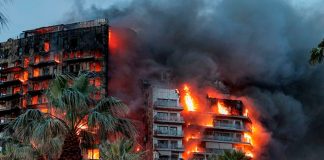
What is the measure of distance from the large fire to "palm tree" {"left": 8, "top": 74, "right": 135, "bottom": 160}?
87969 mm

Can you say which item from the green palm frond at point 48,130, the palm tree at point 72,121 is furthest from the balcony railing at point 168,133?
the green palm frond at point 48,130

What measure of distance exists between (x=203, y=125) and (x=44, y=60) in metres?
38.9

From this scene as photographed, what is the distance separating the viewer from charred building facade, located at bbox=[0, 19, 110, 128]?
419ft

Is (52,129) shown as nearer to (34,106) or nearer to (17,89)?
(34,106)

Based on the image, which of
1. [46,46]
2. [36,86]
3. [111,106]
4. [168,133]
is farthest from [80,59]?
[111,106]

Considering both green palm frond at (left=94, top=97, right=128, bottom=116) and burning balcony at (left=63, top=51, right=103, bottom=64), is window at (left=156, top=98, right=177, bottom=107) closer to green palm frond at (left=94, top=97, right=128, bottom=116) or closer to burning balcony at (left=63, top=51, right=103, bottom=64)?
burning balcony at (left=63, top=51, right=103, bottom=64)

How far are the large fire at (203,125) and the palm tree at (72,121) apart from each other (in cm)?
8797

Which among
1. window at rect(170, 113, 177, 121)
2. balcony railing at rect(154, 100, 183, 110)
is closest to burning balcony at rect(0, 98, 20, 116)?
balcony railing at rect(154, 100, 183, 110)

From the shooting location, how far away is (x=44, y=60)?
13312 cm

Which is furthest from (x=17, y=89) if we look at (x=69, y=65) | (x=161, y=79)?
(x=161, y=79)

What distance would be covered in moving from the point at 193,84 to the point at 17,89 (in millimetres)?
41493

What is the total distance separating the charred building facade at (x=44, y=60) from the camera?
128 m

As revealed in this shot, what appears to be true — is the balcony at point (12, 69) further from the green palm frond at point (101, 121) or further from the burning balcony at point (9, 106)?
the green palm frond at point (101, 121)

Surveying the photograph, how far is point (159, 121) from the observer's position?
402 ft
